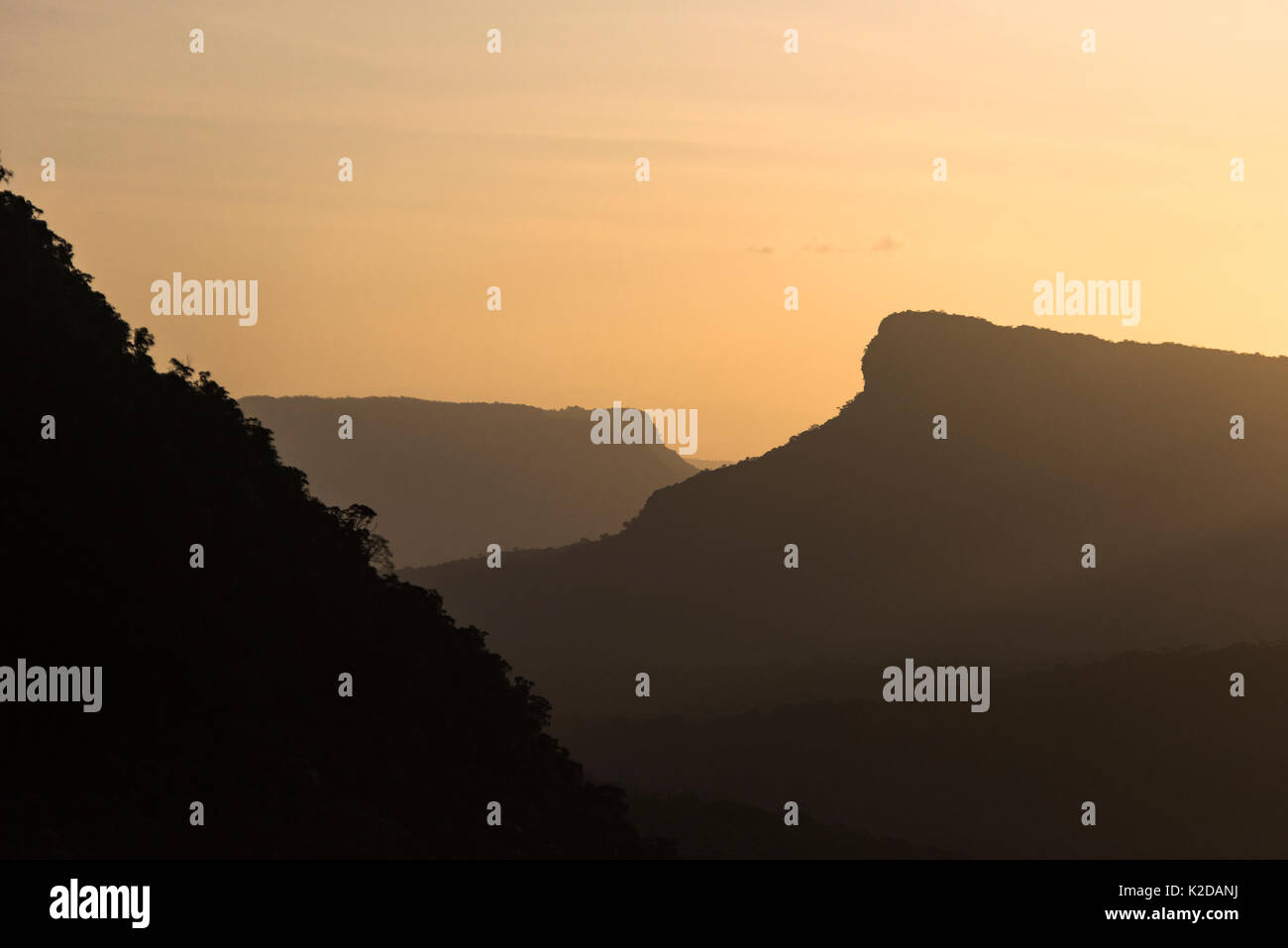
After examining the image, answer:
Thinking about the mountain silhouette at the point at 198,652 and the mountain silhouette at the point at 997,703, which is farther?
the mountain silhouette at the point at 997,703

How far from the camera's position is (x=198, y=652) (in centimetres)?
4656

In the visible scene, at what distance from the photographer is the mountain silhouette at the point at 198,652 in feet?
139

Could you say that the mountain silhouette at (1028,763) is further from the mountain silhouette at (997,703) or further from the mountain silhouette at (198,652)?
the mountain silhouette at (198,652)

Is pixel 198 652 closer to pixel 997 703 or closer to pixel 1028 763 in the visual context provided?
pixel 1028 763

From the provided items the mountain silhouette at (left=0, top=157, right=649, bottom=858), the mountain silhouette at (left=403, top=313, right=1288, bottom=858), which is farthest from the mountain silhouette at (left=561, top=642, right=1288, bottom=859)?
the mountain silhouette at (left=0, top=157, right=649, bottom=858)

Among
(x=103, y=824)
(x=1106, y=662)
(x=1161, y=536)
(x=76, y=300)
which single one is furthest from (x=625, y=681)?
(x=103, y=824)

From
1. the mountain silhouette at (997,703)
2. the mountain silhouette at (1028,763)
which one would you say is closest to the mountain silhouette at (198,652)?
the mountain silhouette at (997,703)

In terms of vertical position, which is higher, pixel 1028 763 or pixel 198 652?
pixel 198 652

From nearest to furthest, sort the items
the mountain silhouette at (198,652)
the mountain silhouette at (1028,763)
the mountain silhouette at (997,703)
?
the mountain silhouette at (198,652) → the mountain silhouette at (1028,763) → the mountain silhouette at (997,703)

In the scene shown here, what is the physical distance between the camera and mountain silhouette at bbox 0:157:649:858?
139 ft

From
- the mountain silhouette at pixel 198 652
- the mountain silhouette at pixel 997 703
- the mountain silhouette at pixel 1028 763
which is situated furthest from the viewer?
the mountain silhouette at pixel 997 703

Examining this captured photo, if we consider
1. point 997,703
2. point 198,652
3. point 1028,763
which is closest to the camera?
point 198,652

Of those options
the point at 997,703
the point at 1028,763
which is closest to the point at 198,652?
the point at 1028,763
